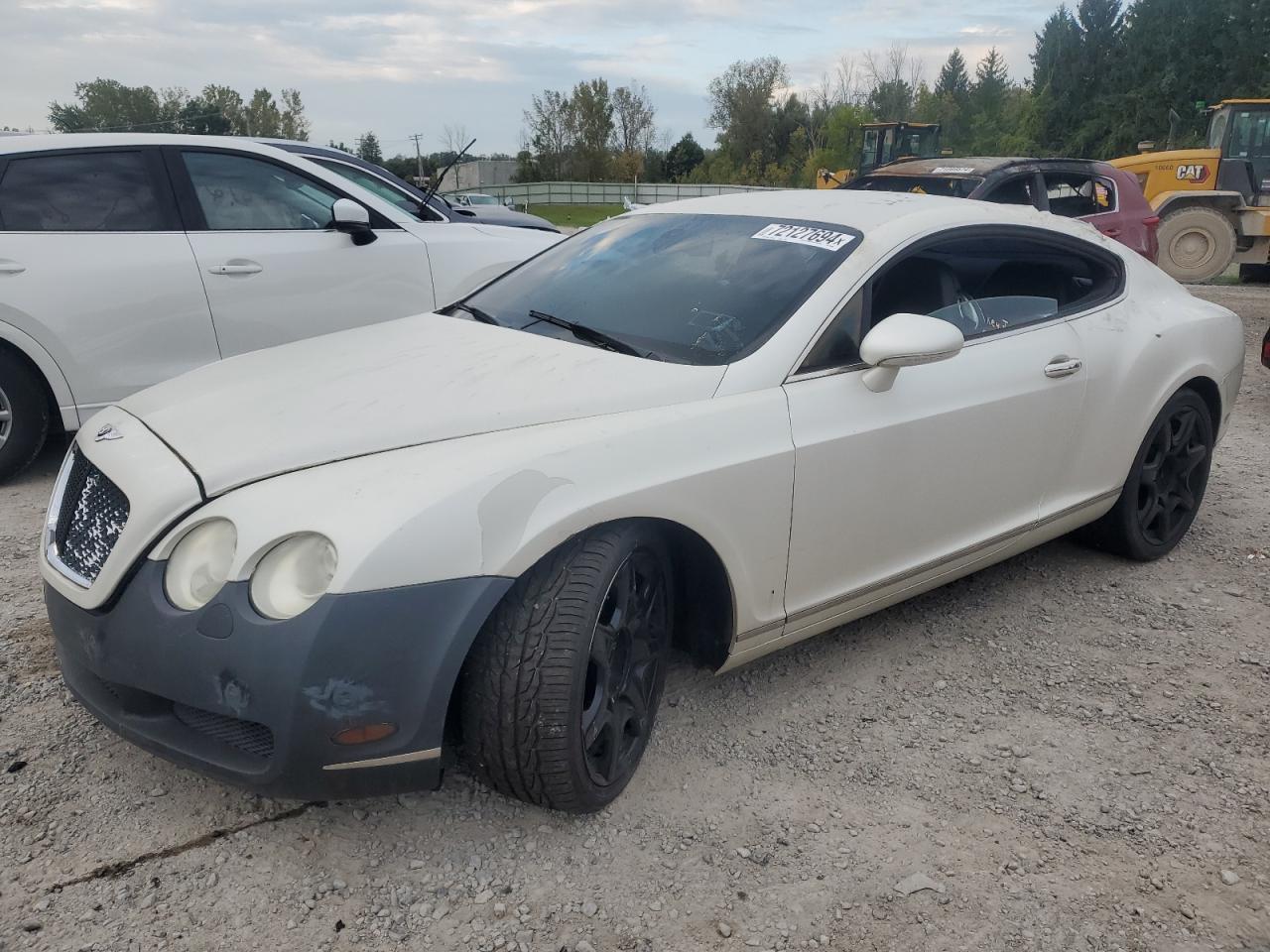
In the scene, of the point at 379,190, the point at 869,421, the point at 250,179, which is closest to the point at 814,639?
the point at 869,421

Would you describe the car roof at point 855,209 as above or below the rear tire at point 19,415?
above

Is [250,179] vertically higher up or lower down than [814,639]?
higher up

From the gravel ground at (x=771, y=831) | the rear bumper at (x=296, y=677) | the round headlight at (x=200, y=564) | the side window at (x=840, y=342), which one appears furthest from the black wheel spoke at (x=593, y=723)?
the side window at (x=840, y=342)

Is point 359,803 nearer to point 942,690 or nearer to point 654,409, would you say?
point 654,409

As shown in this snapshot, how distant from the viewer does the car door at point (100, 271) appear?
456 cm

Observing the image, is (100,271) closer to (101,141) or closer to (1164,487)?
A: (101,141)

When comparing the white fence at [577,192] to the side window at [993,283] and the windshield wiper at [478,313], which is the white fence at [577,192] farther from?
the windshield wiper at [478,313]

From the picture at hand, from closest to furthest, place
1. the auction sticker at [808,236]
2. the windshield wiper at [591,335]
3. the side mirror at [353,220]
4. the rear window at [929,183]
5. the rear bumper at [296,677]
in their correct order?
1. the rear bumper at [296,677]
2. the windshield wiper at [591,335]
3. the auction sticker at [808,236]
4. the side mirror at [353,220]
5. the rear window at [929,183]

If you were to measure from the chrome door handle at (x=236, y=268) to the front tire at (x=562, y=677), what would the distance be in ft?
11.1

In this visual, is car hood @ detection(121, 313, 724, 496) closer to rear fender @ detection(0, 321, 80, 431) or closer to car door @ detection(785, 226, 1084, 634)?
car door @ detection(785, 226, 1084, 634)

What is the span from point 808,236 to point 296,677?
6.43 feet

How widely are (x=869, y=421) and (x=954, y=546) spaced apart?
25.2 inches

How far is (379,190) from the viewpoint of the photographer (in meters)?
6.95

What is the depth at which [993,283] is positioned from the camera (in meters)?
3.43
